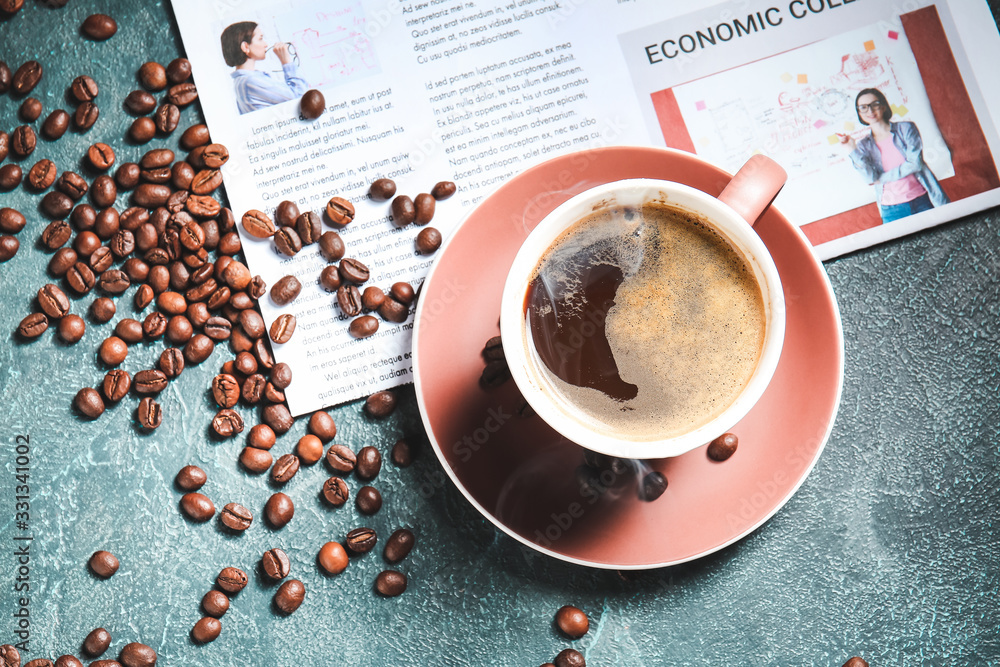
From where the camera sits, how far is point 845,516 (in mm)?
1228

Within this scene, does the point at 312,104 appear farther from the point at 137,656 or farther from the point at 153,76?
the point at 137,656

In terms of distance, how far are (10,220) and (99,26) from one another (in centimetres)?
36

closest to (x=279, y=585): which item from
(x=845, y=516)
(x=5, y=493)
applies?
(x=5, y=493)

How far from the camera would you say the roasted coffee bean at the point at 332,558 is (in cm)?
121

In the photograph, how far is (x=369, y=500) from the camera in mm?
1203

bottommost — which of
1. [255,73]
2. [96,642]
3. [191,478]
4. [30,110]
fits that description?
[96,642]

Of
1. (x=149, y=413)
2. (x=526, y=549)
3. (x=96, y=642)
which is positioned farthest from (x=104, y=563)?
(x=526, y=549)

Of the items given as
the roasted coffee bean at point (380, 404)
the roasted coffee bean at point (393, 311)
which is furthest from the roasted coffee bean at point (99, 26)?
the roasted coffee bean at point (380, 404)

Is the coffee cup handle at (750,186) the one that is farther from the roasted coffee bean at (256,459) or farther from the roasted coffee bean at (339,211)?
the roasted coffee bean at (256,459)

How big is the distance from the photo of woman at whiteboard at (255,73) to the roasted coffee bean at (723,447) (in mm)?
871

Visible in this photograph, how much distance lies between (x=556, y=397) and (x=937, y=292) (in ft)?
2.40

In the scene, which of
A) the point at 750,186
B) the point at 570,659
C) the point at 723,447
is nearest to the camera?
the point at 750,186

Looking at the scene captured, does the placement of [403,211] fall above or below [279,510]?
above

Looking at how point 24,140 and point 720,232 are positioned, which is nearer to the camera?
point 720,232
